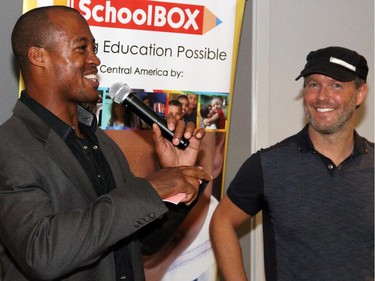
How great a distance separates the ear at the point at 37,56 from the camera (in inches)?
72.8

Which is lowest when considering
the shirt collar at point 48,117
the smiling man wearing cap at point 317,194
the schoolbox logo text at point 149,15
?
the smiling man wearing cap at point 317,194

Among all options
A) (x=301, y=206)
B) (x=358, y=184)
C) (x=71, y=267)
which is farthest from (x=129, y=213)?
(x=358, y=184)

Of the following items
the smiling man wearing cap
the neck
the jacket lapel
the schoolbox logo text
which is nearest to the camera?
the jacket lapel

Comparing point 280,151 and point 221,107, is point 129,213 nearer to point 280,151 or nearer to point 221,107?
point 280,151

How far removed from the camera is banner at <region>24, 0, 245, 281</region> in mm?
2779

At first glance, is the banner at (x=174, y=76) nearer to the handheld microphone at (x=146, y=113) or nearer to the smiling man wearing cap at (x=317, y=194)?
the smiling man wearing cap at (x=317, y=194)

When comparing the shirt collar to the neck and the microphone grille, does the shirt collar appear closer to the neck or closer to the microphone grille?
the microphone grille

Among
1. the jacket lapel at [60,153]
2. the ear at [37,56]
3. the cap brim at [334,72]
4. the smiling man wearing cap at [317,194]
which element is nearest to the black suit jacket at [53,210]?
the jacket lapel at [60,153]

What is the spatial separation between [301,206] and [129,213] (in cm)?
102

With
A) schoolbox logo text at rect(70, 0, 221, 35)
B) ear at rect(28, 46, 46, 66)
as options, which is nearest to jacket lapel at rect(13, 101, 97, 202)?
ear at rect(28, 46, 46, 66)

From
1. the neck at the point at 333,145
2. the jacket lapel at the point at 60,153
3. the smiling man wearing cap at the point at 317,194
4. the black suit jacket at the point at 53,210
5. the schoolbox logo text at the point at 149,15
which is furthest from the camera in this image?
the schoolbox logo text at the point at 149,15

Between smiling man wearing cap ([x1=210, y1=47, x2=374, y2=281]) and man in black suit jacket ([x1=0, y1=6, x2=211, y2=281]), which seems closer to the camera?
man in black suit jacket ([x1=0, y1=6, x2=211, y2=281])

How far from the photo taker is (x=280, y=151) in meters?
2.45

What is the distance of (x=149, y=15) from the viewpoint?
283 cm
